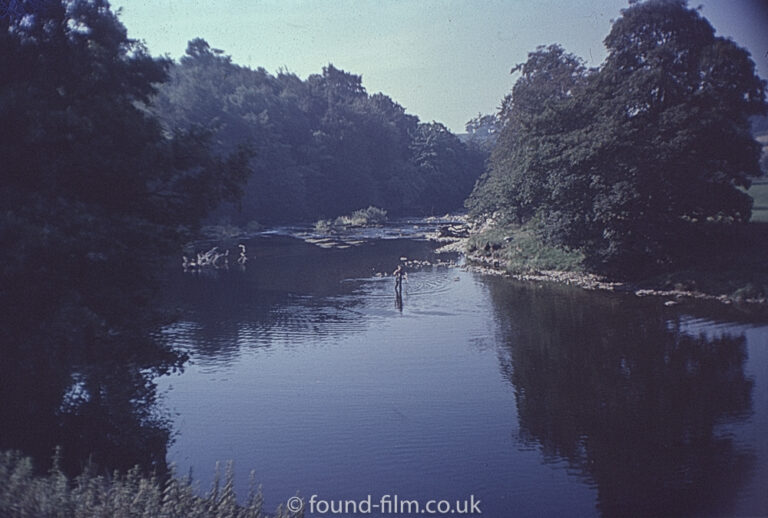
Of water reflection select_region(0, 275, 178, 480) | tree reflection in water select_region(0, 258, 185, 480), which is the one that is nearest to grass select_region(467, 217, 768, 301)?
water reflection select_region(0, 275, 178, 480)

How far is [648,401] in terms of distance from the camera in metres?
19.0

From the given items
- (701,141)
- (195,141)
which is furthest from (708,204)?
(195,141)

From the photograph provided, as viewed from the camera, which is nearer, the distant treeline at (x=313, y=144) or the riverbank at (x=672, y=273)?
the riverbank at (x=672, y=273)

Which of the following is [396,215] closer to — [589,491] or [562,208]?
[562,208]

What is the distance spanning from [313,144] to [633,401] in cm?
9208

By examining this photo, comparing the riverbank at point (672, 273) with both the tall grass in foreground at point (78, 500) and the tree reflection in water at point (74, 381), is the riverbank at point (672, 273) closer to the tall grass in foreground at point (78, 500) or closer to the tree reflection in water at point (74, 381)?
the tree reflection in water at point (74, 381)

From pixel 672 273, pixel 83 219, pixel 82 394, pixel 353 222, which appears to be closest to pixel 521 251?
pixel 672 273

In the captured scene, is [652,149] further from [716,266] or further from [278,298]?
[278,298]

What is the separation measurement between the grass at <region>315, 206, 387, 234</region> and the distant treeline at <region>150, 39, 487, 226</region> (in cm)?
1112

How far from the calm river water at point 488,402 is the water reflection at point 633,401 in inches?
2.3

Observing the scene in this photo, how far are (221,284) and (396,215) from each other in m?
63.3

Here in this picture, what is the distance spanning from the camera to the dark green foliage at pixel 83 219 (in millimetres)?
14250

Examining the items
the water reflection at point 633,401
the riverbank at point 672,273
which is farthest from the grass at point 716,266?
the water reflection at point 633,401

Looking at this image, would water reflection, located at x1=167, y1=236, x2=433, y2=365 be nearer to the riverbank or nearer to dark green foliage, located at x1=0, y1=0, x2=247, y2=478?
dark green foliage, located at x1=0, y1=0, x2=247, y2=478
